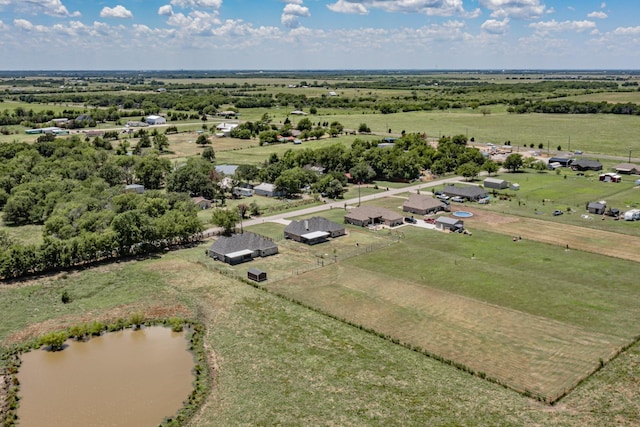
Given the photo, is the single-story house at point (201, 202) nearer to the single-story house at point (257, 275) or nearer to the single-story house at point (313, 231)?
the single-story house at point (313, 231)

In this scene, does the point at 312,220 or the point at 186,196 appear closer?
the point at 312,220

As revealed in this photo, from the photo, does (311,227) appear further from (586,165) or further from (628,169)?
(628,169)

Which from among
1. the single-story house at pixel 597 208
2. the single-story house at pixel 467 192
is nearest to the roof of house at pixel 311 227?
the single-story house at pixel 467 192

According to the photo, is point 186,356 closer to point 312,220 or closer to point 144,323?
point 144,323

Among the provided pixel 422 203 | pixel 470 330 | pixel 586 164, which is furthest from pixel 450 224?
pixel 586 164

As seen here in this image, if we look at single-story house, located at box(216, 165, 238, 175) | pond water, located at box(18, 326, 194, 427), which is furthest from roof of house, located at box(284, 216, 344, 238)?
single-story house, located at box(216, 165, 238, 175)

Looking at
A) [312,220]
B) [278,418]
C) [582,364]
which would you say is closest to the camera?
[278,418]

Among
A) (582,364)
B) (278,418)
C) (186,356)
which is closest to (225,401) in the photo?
(278,418)
